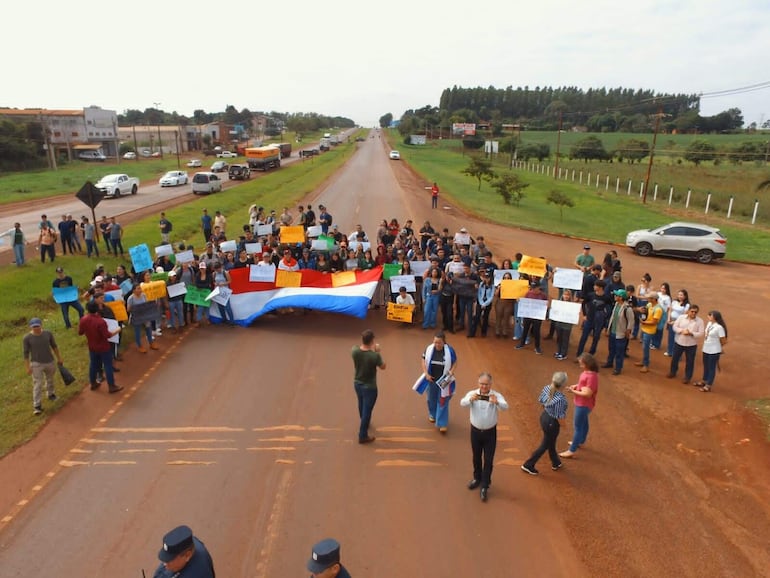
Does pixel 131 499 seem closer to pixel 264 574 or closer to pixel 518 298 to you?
pixel 264 574

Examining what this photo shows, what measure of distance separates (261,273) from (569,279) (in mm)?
7690

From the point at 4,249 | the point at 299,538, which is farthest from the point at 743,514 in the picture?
the point at 4,249

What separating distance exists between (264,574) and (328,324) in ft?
26.1

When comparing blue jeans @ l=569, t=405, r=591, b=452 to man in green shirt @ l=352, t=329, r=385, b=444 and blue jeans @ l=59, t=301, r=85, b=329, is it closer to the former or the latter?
man in green shirt @ l=352, t=329, r=385, b=444

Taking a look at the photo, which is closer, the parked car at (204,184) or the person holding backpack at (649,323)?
the person holding backpack at (649,323)

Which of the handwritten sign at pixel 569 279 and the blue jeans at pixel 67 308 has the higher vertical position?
the handwritten sign at pixel 569 279

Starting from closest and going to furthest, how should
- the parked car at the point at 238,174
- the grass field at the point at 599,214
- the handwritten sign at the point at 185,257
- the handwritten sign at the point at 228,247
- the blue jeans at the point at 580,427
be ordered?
the blue jeans at the point at 580,427, the handwritten sign at the point at 185,257, the handwritten sign at the point at 228,247, the grass field at the point at 599,214, the parked car at the point at 238,174

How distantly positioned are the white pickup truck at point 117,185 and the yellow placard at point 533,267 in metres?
34.1

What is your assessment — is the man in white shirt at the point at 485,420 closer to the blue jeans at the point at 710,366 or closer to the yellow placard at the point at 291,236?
the blue jeans at the point at 710,366

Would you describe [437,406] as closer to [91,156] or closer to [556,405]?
[556,405]

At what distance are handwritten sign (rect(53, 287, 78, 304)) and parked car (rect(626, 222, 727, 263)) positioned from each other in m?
20.9

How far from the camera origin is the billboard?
12900 centimetres

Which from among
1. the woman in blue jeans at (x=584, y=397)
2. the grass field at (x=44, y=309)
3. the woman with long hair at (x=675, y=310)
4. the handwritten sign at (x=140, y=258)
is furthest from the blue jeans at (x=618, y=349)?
the handwritten sign at (x=140, y=258)

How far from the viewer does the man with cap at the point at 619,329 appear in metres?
10.2
